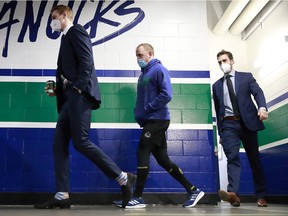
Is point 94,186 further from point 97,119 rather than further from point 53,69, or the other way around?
point 53,69

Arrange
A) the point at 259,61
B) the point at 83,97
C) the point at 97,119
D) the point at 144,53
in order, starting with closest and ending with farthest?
1. the point at 83,97
2. the point at 144,53
3. the point at 97,119
4. the point at 259,61

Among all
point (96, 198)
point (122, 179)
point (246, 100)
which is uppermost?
point (246, 100)

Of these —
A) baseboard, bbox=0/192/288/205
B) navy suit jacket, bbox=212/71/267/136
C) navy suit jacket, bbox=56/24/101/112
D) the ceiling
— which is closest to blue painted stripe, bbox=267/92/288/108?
navy suit jacket, bbox=212/71/267/136

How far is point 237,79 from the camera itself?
3924 millimetres

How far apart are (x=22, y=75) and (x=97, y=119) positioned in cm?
97

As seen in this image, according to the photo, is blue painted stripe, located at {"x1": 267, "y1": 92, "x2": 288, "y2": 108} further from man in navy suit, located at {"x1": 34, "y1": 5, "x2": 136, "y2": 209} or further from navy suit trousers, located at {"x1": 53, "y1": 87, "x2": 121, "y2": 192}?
navy suit trousers, located at {"x1": 53, "y1": 87, "x2": 121, "y2": 192}

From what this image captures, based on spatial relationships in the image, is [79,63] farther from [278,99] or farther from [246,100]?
[278,99]

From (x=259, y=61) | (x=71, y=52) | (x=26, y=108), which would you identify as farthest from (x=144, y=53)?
(x=259, y=61)

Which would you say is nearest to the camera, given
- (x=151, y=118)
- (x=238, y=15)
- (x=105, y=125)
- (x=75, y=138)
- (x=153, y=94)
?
(x=75, y=138)

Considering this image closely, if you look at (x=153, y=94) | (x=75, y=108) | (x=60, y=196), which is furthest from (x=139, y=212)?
(x=153, y=94)

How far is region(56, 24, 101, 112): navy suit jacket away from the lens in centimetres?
303

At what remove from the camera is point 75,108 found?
2.99 metres

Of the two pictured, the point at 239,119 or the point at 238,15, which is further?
the point at 238,15

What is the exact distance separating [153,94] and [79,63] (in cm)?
76
